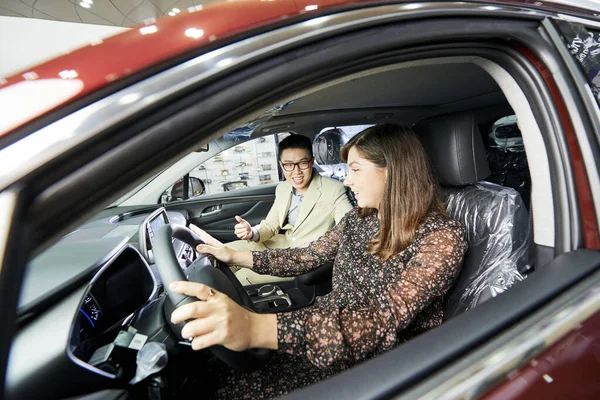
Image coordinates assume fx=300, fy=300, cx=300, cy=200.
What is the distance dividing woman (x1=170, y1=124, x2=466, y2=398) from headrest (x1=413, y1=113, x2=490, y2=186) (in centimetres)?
15

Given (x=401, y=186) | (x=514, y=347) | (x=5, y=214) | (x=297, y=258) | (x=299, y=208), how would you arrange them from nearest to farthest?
(x=5, y=214), (x=514, y=347), (x=401, y=186), (x=297, y=258), (x=299, y=208)

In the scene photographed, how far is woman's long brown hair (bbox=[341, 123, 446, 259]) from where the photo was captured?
3.70 feet

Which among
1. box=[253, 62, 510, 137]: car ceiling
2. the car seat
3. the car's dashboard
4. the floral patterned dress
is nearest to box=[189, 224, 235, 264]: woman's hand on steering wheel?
the car's dashboard

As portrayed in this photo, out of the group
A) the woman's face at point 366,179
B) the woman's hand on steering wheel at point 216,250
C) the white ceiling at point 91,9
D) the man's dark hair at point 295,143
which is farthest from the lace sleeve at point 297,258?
the white ceiling at point 91,9

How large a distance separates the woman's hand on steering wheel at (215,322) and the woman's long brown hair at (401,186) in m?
0.63

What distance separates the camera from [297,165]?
7.77 ft

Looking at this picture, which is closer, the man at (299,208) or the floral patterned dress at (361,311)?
the floral patterned dress at (361,311)

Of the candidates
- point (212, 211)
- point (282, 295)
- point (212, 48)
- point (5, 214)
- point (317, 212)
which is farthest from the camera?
point (212, 211)

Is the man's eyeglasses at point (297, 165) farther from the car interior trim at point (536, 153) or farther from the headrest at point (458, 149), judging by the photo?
the car interior trim at point (536, 153)

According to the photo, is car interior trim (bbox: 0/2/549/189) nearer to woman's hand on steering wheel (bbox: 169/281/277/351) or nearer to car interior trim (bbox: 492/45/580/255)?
car interior trim (bbox: 492/45/580/255)

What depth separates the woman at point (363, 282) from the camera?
76 centimetres

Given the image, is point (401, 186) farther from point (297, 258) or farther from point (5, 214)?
point (5, 214)

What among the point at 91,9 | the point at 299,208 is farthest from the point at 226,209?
the point at 91,9

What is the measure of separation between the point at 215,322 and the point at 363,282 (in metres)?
0.72
